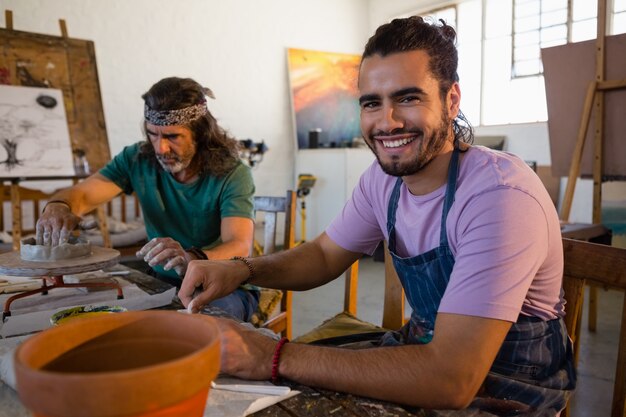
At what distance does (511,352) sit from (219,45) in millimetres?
5690

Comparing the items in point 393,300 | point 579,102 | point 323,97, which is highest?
point 323,97

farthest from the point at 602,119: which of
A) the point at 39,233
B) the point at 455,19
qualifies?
the point at 39,233

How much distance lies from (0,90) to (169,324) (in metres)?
4.07

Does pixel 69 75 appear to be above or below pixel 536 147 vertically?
above

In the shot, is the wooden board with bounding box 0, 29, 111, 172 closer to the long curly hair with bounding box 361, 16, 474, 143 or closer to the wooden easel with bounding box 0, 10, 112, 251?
the wooden easel with bounding box 0, 10, 112, 251

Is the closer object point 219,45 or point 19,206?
point 19,206

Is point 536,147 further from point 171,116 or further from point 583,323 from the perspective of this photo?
point 171,116

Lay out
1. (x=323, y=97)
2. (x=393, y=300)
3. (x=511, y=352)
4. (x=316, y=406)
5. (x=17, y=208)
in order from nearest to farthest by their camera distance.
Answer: (x=316, y=406)
(x=511, y=352)
(x=393, y=300)
(x=17, y=208)
(x=323, y=97)

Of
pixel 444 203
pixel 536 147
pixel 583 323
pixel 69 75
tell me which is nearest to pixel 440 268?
pixel 444 203

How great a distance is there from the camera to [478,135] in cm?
614

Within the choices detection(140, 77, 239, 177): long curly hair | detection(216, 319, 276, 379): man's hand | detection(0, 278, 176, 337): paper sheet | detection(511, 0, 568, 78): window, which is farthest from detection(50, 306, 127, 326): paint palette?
detection(511, 0, 568, 78): window

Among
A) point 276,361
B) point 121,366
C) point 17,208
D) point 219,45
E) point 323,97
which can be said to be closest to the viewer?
point 121,366

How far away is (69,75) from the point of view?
4.17m

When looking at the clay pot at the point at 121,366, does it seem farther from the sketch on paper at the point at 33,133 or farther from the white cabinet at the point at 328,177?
the white cabinet at the point at 328,177
